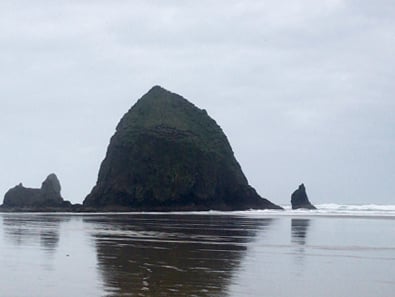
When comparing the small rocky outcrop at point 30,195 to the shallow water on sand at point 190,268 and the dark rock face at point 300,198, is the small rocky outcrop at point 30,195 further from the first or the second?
the shallow water on sand at point 190,268

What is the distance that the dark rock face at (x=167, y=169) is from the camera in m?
83.5

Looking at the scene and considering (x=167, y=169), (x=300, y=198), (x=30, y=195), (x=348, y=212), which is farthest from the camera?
(x=300, y=198)

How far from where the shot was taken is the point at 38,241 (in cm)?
2277

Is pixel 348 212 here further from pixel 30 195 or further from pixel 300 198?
pixel 30 195

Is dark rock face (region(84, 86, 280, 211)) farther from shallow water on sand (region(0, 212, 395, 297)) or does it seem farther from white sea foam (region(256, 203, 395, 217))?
shallow water on sand (region(0, 212, 395, 297))

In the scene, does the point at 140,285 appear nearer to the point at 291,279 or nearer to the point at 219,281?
the point at 219,281

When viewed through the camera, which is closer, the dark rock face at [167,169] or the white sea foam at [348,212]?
the white sea foam at [348,212]

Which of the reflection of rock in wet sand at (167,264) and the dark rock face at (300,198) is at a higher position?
the dark rock face at (300,198)

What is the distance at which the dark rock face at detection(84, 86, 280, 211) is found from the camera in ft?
274

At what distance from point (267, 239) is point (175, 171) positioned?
59640 millimetres

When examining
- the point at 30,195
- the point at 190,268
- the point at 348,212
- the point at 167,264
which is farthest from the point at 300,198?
the point at 190,268

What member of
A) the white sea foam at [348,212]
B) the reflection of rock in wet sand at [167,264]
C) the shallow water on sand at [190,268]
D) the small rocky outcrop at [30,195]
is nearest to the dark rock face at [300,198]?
the white sea foam at [348,212]

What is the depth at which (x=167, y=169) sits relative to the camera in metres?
85.4

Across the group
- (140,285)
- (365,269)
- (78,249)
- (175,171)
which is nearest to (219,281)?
(140,285)
